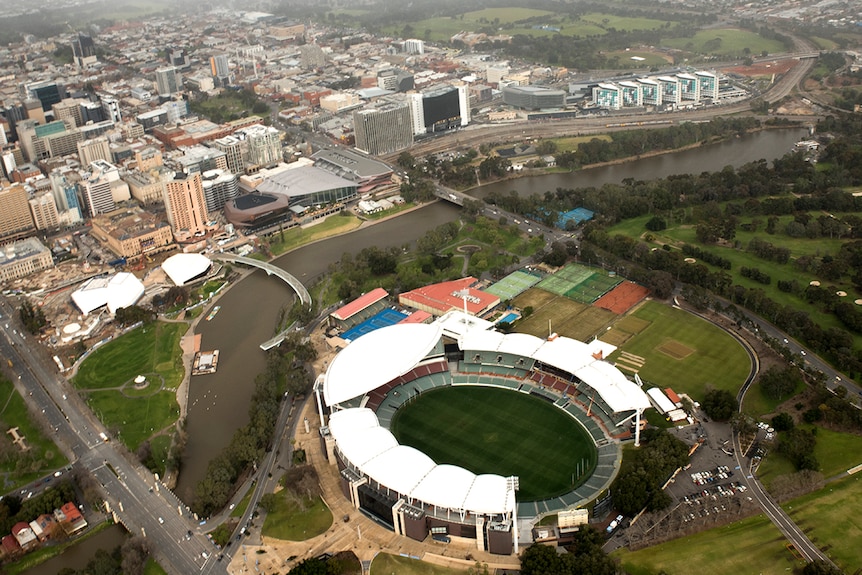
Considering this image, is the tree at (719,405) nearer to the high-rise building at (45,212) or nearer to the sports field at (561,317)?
the sports field at (561,317)

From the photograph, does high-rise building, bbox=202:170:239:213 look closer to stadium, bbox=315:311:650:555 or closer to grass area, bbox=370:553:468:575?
stadium, bbox=315:311:650:555

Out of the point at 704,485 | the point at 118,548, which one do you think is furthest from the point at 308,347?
the point at 704,485

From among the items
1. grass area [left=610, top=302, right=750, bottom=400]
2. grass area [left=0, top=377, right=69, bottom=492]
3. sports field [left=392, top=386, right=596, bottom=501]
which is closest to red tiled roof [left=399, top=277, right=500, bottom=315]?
sports field [left=392, top=386, right=596, bottom=501]

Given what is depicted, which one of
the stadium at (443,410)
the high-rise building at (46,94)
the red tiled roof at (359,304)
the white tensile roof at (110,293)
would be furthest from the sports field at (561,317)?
the high-rise building at (46,94)

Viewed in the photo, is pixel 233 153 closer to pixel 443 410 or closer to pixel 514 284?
pixel 514 284

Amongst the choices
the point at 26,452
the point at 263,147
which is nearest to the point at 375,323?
the point at 26,452

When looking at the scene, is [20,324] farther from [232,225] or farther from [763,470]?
[763,470]
